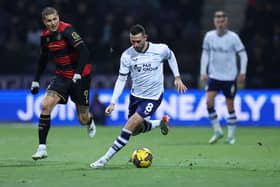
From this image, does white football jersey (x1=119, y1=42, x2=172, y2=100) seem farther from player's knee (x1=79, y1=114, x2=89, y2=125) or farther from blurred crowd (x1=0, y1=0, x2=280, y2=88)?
blurred crowd (x1=0, y1=0, x2=280, y2=88)

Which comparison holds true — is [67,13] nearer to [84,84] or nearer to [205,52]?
[205,52]

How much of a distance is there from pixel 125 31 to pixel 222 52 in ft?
23.8

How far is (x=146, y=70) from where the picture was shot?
12242mm

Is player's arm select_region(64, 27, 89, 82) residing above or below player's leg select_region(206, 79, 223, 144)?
above

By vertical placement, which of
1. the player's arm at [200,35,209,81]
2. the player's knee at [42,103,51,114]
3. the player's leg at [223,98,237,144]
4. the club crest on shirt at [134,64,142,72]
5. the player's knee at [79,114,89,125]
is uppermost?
the club crest on shirt at [134,64,142,72]

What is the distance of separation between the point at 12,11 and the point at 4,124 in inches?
161

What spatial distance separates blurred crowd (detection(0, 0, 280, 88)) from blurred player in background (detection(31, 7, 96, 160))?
9402 millimetres

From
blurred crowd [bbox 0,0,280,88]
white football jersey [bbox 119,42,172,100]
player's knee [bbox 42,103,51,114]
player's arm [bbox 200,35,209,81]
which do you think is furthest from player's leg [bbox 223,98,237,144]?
blurred crowd [bbox 0,0,280,88]

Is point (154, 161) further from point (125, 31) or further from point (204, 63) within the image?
point (125, 31)

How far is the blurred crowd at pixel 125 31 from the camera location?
23031 mm

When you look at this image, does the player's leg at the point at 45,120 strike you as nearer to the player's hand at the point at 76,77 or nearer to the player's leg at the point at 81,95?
the player's leg at the point at 81,95

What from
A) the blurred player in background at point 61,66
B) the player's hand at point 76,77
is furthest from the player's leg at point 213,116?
the player's hand at point 76,77

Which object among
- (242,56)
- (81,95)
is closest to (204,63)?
(242,56)

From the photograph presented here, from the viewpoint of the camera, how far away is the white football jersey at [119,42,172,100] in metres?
12.2
